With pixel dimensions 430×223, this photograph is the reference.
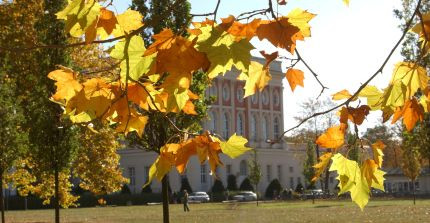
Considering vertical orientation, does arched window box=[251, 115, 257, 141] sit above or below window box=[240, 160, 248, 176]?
above

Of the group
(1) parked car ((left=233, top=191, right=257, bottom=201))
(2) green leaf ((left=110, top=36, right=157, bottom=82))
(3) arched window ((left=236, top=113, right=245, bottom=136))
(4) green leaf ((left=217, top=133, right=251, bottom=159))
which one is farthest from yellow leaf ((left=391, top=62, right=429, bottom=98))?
(3) arched window ((left=236, top=113, right=245, bottom=136))

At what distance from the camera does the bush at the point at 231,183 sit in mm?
65188

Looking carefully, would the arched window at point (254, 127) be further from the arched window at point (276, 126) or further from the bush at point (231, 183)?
the bush at point (231, 183)

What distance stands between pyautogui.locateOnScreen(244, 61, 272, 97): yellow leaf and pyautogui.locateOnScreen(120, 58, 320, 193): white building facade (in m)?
61.9

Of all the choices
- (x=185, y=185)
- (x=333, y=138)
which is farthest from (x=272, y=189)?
(x=333, y=138)

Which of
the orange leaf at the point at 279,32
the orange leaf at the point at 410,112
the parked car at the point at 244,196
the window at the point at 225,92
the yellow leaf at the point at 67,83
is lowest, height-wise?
the parked car at the point at 244,196

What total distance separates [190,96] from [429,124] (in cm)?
2055

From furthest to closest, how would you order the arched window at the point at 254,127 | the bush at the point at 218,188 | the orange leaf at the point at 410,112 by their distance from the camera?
the arched window at the point at 254,127, the bush at the point at 218,188, the orange leaf at the point at 410,112

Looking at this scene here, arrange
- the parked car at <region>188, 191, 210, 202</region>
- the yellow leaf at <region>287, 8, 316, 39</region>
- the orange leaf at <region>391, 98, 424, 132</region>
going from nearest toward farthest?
1. the yellow leaf at <region>287, 8, 316, 39</region>
2. the orange leaf at <region>391, 98, 424, 132</region>
3. the parked car at <region>188, 191, 210, 202</region>

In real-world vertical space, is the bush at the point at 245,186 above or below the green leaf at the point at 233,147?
below

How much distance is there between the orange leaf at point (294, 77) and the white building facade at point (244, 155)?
61806mm

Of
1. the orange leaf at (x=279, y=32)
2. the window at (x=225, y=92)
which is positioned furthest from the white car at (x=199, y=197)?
the orange leaf at (x=279, y=32)

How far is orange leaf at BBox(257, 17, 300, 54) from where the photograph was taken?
1.39 m

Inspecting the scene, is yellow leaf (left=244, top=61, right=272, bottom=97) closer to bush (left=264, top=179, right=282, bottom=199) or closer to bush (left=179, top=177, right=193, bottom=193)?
bush (left=179, top=177, right=193, bottom=193)
